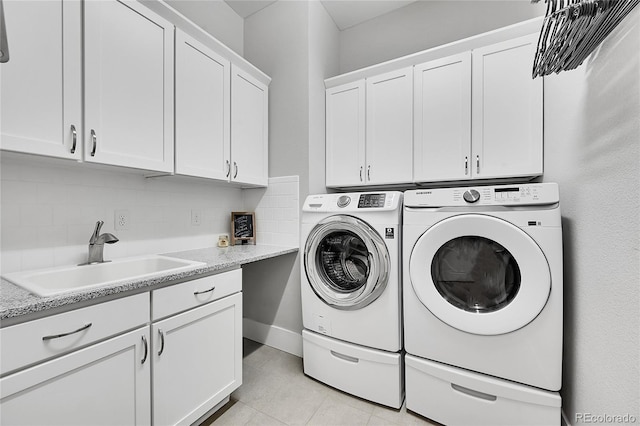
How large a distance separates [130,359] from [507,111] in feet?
7.97

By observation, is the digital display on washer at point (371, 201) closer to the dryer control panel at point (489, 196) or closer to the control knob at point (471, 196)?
the dryer control panel at point (489, 196)

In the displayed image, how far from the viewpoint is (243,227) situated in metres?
2.35

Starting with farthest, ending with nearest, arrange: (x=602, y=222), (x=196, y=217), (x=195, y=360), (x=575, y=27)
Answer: (x=196, y=217) → (x=195, y=360) → (x=602, y=222) → (x=575, y=27)

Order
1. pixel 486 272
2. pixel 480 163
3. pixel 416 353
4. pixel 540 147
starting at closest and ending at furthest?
pixel 486 272 < pixel 416 353 < pixel 540 147 < pixel 480 163

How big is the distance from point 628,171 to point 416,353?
1.23 m

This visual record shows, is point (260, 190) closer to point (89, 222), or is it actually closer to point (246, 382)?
point (89, 222)

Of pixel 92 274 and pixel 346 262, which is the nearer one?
pixel 92 274

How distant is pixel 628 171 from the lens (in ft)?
2.98

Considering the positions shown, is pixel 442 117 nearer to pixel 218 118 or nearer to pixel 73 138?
pixel 218 118

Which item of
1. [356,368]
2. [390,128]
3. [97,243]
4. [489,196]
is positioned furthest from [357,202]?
[97,243]

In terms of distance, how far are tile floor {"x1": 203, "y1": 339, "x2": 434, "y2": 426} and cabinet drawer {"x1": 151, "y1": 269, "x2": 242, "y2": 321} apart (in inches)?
27.5

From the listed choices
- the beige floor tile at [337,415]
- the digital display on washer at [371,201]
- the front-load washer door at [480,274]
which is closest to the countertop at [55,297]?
the digital display on washer at [371,201]

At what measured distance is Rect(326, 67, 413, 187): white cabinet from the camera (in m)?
2.08

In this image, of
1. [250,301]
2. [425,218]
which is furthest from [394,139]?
[250,301]
